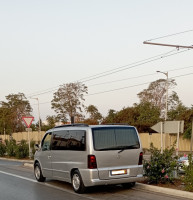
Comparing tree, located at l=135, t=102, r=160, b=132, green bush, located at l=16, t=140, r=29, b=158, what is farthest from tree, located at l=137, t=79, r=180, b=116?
green bush, located at l=16, t=140, r=29, b=158

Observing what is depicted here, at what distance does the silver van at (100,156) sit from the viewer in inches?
434

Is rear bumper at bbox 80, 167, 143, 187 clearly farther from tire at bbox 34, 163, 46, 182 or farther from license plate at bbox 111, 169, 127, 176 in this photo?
tire at bbox 34, 163, 46, 182

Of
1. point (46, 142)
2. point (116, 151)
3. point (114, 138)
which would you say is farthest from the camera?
point (46, 142)

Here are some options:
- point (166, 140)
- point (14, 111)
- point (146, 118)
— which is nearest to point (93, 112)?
point (14, 111)

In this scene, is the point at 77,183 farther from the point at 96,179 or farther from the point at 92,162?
the point at 92,162

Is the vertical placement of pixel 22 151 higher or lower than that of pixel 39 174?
higher

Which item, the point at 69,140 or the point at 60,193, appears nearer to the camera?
the point at 60,193

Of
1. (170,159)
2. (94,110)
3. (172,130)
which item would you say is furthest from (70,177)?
(94,110)

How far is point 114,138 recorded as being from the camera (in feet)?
37.4

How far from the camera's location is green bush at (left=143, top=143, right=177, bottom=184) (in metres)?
11.8

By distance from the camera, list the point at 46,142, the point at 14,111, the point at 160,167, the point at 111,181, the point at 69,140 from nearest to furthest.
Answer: the point at 111,181
the point at 160,167
the point at 69,140
the point at 46,142
the point at 14,111

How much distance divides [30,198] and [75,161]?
167 cm

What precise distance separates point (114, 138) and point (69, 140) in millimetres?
1499

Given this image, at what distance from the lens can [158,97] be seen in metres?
79.2
